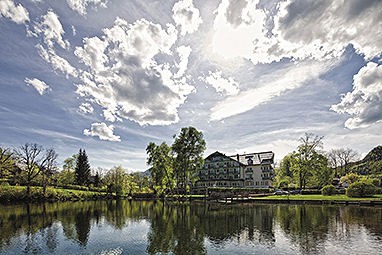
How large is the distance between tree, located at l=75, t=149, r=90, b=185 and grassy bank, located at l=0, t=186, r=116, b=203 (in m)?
14.9

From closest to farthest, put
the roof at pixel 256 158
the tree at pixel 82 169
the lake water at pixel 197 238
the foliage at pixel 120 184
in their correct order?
the lake water at pixel 197 238 < the foliage at pixel 120 184 < the tree at pixel 82 169 < the roof at pixel 256 158

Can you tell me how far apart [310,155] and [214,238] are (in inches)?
2198

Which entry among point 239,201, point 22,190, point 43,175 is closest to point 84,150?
point 43,175

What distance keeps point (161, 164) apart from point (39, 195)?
2823 cm

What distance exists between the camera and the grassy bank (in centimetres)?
5166

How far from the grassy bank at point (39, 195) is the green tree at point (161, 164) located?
1959 centimetres

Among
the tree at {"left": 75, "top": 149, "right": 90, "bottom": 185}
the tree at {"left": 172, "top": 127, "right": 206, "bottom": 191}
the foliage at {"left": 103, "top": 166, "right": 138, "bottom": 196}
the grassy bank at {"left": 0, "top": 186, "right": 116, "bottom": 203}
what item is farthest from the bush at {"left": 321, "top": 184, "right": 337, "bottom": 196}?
the tree at {"left": 75, "top": 149, "right": 90, "bottom": 185}

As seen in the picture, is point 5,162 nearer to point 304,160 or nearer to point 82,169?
point 82,169

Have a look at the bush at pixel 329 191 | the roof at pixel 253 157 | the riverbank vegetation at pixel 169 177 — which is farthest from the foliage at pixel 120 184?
the bush at pixel 329 191

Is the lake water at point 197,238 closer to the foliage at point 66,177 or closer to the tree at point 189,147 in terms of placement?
the tree at point 189,147

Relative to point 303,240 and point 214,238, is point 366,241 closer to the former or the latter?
point 303,240

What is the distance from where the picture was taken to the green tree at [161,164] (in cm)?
6369

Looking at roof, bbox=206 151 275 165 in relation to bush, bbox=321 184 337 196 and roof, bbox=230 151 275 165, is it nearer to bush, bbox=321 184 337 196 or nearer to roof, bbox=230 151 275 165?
roof, bbox=230 151 275 165

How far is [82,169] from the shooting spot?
280 ft
